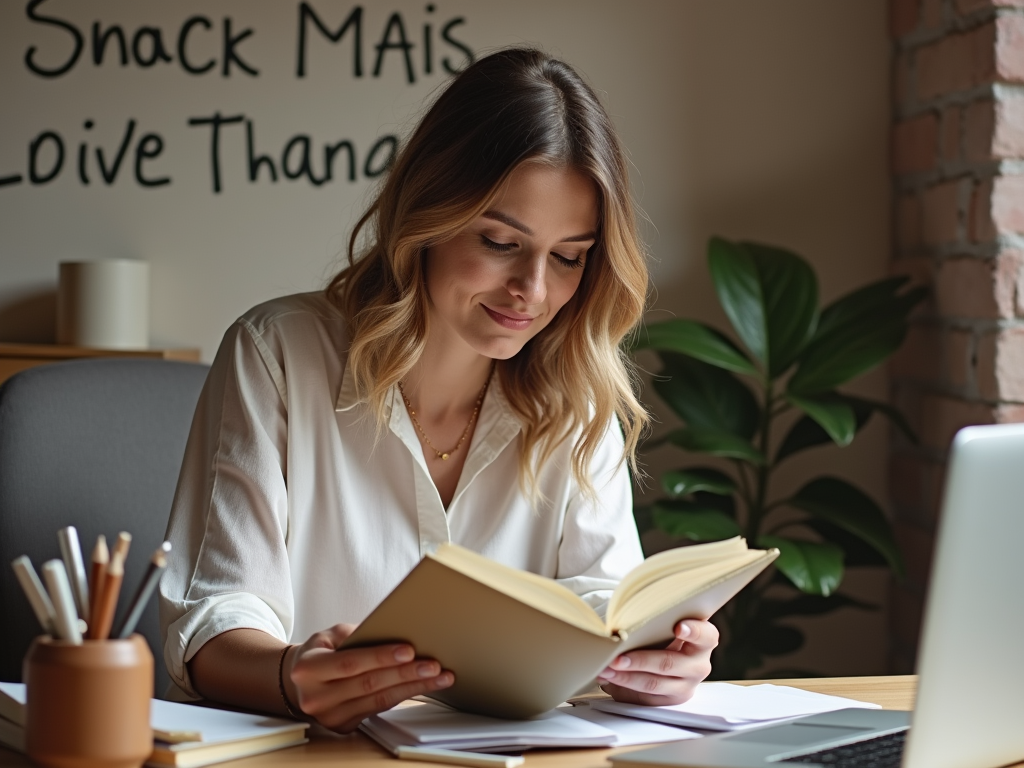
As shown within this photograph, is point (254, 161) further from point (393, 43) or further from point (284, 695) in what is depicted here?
point (284, 695)

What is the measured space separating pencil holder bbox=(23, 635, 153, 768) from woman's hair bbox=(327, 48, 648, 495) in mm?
645

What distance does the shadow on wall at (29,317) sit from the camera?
2656 millimetres

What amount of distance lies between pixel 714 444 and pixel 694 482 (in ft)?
0.25

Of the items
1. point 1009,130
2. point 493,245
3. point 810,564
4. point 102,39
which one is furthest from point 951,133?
point 102,39

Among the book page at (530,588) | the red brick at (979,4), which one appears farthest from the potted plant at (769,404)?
the book page at (530,588)

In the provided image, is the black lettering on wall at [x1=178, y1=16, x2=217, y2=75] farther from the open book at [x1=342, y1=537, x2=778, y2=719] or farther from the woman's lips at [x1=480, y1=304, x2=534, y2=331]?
the open book at [x1=342, y1=537, x2=778, y2=719]

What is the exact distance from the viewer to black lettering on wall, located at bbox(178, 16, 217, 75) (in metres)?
2.64

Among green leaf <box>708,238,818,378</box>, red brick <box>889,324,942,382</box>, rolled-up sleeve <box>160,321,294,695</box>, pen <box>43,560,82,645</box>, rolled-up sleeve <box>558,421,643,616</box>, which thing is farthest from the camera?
red brick <box>889,324,942,382</box>

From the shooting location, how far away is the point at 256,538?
1225mm

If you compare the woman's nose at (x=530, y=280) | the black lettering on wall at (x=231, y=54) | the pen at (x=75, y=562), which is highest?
the black lettering on wall at (x=231, y=54)

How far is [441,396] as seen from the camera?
1.48m

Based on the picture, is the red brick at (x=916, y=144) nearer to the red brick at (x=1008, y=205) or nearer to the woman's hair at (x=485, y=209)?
the red brick at (x=1008, y=205)

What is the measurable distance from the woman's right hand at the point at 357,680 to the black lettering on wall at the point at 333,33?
6.39ft

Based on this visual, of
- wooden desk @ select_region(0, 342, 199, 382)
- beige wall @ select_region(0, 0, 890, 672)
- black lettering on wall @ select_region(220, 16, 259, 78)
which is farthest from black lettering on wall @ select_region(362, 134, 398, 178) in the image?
wooden desk @ select_region(0, 342, 199, 382)
